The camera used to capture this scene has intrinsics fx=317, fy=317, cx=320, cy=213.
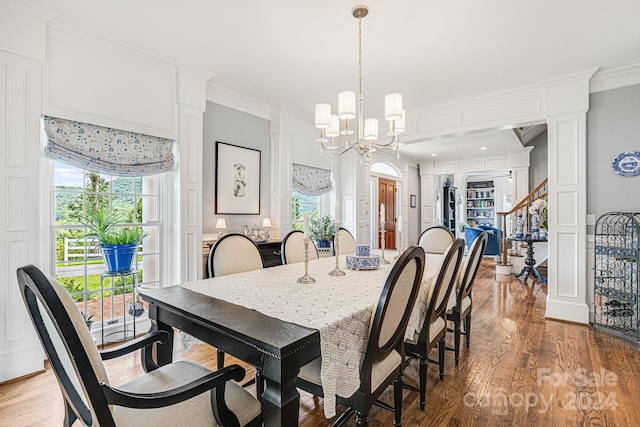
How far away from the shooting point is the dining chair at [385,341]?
4.45ft

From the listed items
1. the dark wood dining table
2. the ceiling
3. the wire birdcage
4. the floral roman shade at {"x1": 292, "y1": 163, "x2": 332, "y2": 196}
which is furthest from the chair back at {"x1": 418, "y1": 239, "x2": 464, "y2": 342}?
the floral roman shade at {"x1": 292, "y1": 163, "x2": 332, "y2": 196}

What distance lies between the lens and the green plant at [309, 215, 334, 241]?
16.5 feet

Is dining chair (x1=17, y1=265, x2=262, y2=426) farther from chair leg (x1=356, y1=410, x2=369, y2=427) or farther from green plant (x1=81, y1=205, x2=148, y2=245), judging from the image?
green plant (x1=81, y1=205, x2=148, y2=245)

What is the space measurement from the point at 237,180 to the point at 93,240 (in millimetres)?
1693

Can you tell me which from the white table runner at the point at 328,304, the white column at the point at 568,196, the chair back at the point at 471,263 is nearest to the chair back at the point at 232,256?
the white table runner at the point at 328,304

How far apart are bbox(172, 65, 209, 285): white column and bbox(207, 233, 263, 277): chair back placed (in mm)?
1125

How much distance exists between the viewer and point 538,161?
702 centimetres

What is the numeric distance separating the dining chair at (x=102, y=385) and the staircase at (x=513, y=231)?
6119 millimetres

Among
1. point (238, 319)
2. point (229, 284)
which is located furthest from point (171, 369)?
point (229, 284)

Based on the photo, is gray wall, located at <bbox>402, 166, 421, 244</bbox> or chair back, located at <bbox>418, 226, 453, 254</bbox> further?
gray wall, located at <bbox>402, 166, 421, 244</bbox>

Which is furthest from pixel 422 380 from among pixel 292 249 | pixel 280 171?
pixel 280 171

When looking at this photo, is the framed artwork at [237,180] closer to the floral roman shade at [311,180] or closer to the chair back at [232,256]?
the floral roman shade at [311,180]

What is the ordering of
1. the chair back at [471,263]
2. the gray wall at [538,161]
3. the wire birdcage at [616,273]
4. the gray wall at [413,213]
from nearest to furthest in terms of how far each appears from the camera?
the chair back at [471,263] → the wire birdcage at [616,273] → the gray wall at [538,161] → the gray wall at [413,213]

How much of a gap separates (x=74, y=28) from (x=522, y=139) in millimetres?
7312
